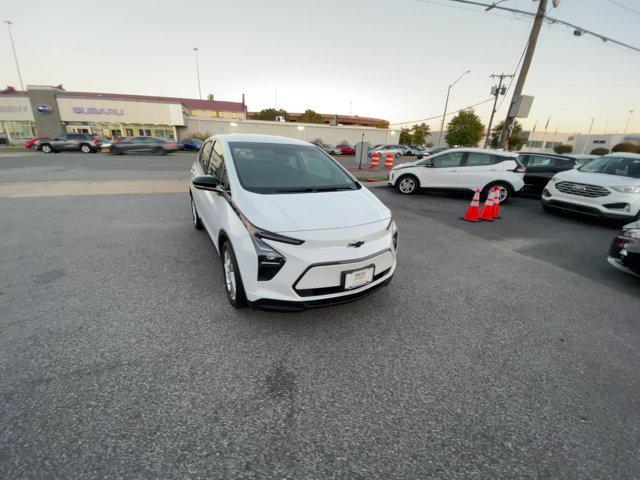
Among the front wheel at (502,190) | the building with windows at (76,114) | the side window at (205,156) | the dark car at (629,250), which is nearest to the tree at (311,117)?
the building with windows at (76,114)

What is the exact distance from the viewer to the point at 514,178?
8.77 metres

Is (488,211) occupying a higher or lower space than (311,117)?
lower

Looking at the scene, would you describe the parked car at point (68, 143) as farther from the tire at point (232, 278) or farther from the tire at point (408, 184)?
the tire at point (232, 278)

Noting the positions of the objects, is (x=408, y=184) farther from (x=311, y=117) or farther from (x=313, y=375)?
(x=311, y=117)

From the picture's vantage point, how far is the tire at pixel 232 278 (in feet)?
8.86

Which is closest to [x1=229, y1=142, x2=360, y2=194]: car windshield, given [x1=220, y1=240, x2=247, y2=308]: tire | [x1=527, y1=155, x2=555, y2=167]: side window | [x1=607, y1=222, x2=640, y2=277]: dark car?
[x1=220, y1=240, x2=247, y2=308]: tire

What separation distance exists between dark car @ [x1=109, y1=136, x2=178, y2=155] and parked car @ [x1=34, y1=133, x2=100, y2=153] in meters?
2.46

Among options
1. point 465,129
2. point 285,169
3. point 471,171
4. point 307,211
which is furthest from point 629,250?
point 465,129

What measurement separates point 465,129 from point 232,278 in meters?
61.5

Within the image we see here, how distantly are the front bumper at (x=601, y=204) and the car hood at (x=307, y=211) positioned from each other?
633 cm

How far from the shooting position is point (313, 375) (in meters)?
2.24

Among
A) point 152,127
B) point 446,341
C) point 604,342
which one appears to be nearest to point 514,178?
point 604,342

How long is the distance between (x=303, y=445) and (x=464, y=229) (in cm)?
579

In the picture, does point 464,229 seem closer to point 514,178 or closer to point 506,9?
point 514,178
